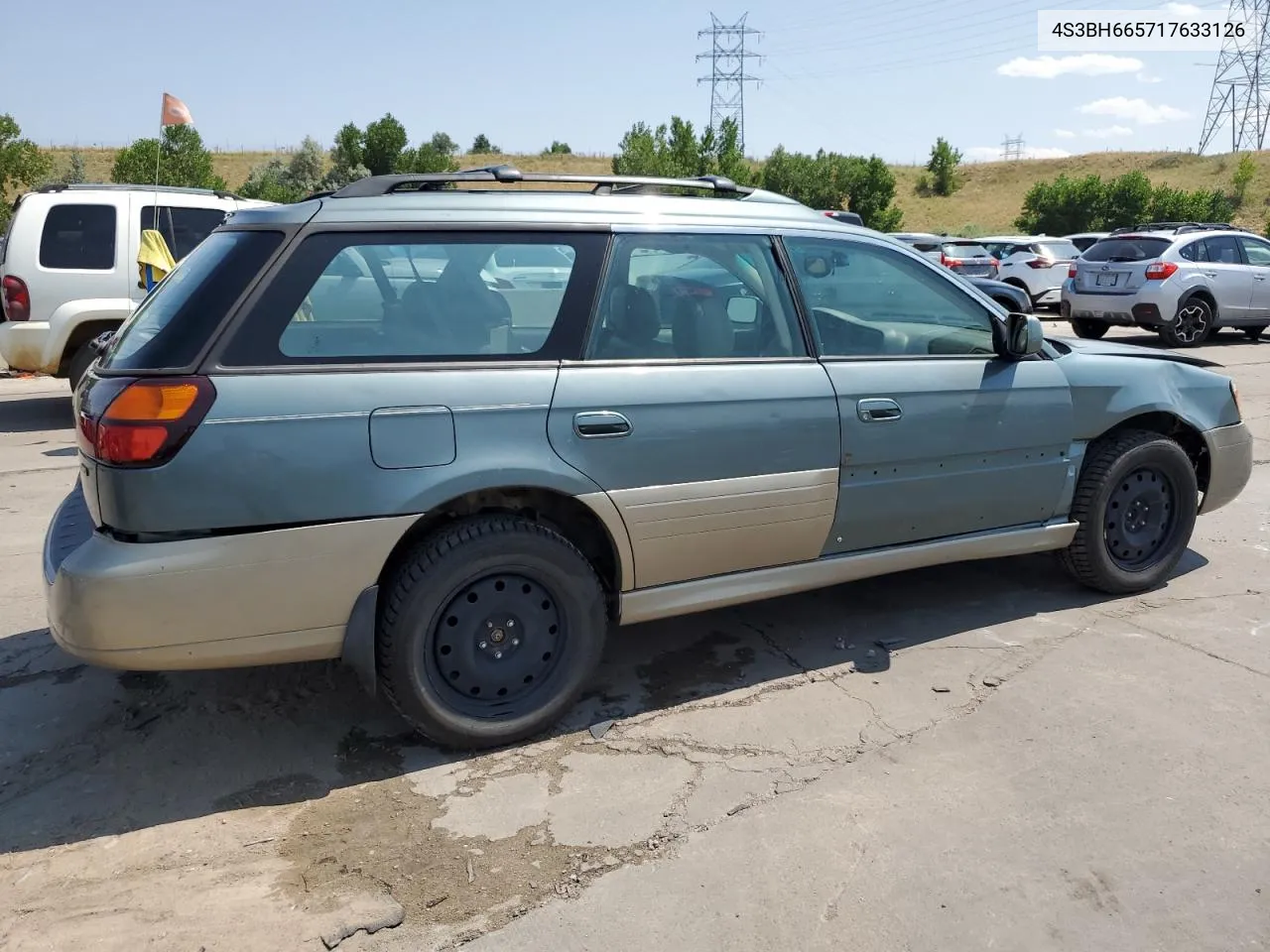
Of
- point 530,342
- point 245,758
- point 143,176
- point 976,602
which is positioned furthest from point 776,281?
point 143,176

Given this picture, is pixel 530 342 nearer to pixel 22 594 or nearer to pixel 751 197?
pixel 751 197

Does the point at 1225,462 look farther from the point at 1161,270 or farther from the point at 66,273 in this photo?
the point at 1161,270

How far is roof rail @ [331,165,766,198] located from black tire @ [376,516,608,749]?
124 cm

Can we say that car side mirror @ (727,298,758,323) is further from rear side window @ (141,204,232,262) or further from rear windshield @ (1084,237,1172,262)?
rear windshield @ (1084,237,1172,262)

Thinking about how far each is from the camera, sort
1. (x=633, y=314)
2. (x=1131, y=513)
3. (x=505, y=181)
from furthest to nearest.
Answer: (x=1131, y=513)
(x=505, y=181)
(x=633, y=314)

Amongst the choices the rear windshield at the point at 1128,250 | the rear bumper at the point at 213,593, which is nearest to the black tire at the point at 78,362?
the rear bumper at the point at 213,593

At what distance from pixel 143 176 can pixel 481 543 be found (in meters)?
46.0

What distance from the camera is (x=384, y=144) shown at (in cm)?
4784

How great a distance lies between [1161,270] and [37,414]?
1450 cm

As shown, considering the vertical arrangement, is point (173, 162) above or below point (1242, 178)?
below

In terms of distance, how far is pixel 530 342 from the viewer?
134 inches

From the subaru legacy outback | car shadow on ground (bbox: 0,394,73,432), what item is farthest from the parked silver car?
car shadow on ground (bbox: 0,394,73,432)

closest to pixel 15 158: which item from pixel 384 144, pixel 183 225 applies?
pixel 384 144

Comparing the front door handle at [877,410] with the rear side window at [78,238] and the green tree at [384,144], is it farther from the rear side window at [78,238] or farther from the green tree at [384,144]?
the green tree at [384,144]
